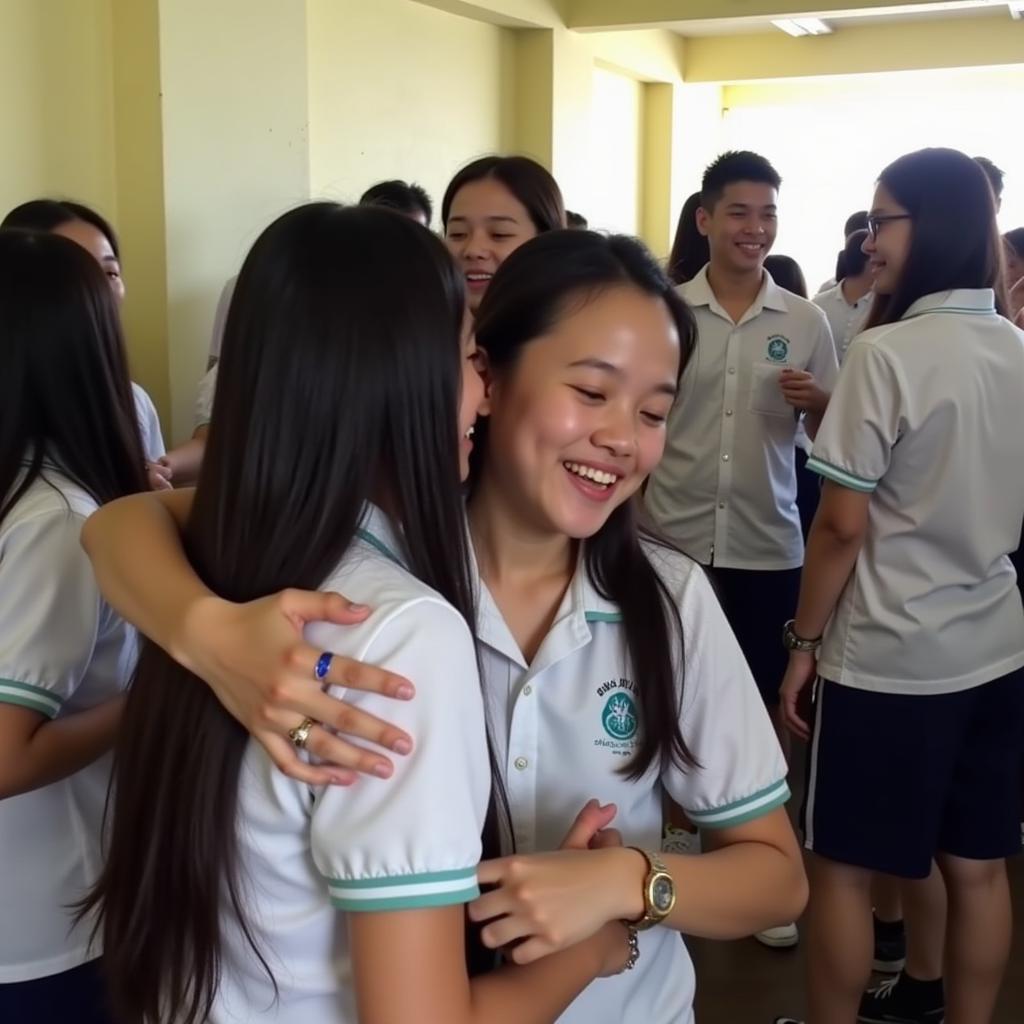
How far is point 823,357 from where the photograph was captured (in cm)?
284

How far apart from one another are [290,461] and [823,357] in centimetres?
224

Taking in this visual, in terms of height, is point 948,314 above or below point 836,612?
above

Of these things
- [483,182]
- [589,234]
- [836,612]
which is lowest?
[836,612]

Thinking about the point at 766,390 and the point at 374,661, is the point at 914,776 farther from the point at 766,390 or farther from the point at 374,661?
the point at 374,661

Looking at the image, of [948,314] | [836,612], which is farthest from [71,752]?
[948,314]

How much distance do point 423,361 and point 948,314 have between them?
1375mm

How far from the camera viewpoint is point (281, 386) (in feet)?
2.67

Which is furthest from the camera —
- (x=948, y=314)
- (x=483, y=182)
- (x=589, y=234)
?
(x=483, y=182)

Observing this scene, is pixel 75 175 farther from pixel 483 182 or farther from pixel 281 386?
pixel 281 386

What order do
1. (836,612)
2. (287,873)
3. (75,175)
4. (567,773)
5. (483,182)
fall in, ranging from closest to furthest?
(287,873)
(567,773)
(836,612)
(483,182)
(75,175)

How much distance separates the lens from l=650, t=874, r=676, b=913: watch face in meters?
0.94

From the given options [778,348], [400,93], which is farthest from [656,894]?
[400,93]

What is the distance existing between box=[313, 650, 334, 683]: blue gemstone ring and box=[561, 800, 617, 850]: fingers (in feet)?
0.98

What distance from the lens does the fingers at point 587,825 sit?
0.94 metres
